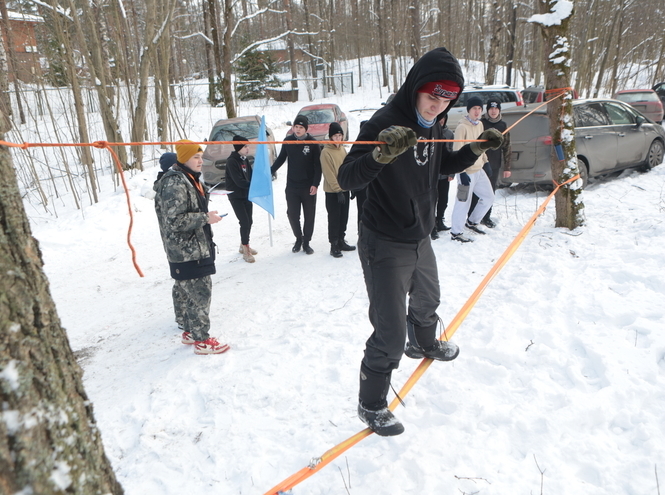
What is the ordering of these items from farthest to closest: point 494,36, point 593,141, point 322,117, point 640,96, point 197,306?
point 494,36 < point 640,96 < point 322,117 < point 593,141 < point 197,306

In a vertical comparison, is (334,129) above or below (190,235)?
above

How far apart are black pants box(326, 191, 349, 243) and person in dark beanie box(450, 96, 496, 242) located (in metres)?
1.62

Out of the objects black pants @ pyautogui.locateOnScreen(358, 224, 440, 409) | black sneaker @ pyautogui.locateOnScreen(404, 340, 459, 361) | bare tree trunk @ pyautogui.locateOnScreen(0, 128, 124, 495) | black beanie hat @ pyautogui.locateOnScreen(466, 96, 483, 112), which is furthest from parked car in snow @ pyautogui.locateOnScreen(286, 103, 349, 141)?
bare tree trunk @ pyautogui.locateOnScreen(0, 128, 124, 495)

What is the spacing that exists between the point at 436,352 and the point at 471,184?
142 inches

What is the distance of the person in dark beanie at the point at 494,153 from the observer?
6273mm

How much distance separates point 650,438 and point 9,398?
10.1 ft

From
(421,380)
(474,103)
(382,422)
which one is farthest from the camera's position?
(474,103)

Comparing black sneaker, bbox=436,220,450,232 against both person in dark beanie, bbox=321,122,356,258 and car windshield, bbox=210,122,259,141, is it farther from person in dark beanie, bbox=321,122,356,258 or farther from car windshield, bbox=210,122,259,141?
car windshield, bbox=210,122,259,141

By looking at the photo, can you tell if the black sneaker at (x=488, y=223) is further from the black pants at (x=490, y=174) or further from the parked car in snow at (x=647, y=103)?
the parked car in snow at (x=647, y=103)

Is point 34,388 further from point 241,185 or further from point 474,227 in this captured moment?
point 474,227

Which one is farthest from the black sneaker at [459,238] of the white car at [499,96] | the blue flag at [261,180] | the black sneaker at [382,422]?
the white car at [499,96]

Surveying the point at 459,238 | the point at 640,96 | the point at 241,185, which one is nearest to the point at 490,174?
the point at 459,238

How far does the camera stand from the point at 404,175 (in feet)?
7.98

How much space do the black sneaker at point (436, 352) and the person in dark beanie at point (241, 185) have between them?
13.1 feet
